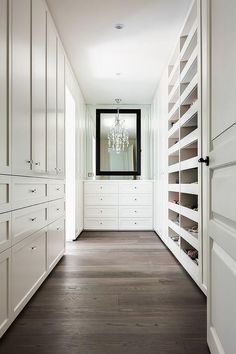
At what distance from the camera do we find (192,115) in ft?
8.45

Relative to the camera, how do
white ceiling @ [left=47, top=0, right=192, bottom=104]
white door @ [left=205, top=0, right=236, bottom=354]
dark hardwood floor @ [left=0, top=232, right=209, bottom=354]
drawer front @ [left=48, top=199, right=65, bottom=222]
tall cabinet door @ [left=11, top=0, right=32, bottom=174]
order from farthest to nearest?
drawer front @ [left=48, top=199, right=65, bottom=222] → white ceiling @ [left=47, top=0, right=192, bottom=104] → tall cabinet door @ [left=11, top=0, right=32, bottom=174] → dark hardwood floor @ [left=0, top=232, right=209, bottom=354] → white door @ [left=205, top=0, right=236, bottom=354]

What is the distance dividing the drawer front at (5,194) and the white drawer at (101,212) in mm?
3703

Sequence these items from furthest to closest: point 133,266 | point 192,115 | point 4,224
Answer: point 133,266 → point 192,115 → point 4,224

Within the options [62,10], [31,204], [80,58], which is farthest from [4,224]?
[80,58]

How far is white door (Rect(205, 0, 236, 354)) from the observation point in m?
1.09

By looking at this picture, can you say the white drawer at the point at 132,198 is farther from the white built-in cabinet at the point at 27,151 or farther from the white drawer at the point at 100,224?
the white built-in cabinet at the point at 27,151

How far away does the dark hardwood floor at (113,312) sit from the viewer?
5.15 ft

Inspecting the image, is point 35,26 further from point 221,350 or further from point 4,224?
point 221,350

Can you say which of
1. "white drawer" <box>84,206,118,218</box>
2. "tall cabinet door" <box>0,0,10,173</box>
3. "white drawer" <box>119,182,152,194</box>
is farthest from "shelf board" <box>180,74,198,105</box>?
"white drawer" <box>84,206,118,218</box>

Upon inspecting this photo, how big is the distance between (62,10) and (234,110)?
2.30 meters

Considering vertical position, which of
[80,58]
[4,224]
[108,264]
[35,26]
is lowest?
[108,264]

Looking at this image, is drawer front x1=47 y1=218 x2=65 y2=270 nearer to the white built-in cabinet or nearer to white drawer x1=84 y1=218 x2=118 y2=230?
the white built-in cabinet

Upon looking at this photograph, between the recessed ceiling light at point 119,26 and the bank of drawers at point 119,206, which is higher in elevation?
the recessed ceiling light at point 119,26

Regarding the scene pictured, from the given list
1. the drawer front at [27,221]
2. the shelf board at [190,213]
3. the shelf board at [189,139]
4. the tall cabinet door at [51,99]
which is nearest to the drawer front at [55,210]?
the drawer front at [27,221]
